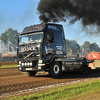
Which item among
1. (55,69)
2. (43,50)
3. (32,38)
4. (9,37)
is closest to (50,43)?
(43,50)

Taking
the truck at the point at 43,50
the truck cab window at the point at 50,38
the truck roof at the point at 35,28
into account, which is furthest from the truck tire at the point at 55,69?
the truck roof at the point at 35,28

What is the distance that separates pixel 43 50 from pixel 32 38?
1178mm

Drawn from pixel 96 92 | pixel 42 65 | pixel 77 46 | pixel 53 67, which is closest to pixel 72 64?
pixel 53 67

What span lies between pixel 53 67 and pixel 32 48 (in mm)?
1845

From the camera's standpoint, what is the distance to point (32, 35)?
1115 centimetres

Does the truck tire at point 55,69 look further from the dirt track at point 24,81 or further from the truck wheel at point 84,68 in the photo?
the truck wheel at point 84,68

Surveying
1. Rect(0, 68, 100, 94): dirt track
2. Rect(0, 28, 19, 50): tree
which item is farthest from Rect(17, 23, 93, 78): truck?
Rect(0, 28, 19, 50): tree

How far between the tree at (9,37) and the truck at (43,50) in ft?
438

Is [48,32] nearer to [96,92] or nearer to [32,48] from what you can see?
[32,48]

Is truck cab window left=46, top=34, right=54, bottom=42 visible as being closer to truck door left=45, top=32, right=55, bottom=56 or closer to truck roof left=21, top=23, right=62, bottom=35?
truck door left=45, top=32, right=55, bottom=56

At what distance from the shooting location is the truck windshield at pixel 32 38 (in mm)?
10742

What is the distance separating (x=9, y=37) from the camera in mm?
149000

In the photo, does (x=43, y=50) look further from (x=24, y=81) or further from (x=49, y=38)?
(x=24, y=81)

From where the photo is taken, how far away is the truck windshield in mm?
10742
